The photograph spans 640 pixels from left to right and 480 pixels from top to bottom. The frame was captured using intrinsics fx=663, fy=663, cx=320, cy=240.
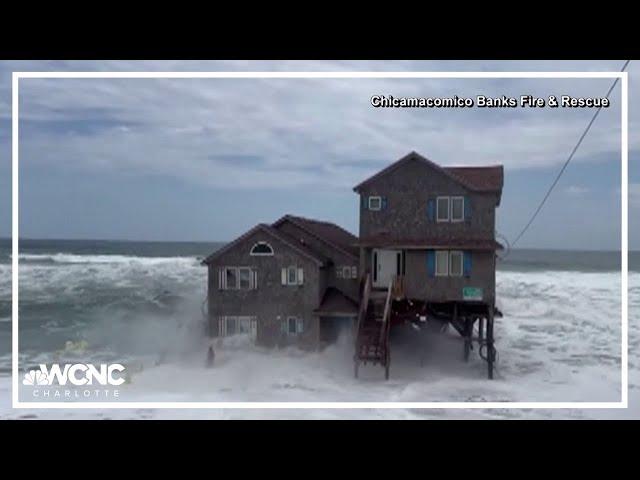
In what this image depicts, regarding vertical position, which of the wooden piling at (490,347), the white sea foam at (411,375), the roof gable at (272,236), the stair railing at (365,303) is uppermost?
the roof gable at (272,236)

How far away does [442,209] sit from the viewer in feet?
58.7

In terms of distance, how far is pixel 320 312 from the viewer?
19.0 metres

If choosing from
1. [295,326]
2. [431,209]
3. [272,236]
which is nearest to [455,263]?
[431,209]

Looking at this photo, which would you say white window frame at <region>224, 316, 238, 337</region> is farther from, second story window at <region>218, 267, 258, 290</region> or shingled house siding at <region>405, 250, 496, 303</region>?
shingled house siding at <region>405, 250, 496, 303</region>

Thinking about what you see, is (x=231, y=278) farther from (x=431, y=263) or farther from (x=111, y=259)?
(x=111, y=259)

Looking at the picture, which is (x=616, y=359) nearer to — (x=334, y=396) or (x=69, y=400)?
(x=334, y=396)

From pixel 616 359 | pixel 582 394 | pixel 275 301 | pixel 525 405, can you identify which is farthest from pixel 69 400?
pixel 616 359

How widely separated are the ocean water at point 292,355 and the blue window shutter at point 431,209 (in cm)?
415

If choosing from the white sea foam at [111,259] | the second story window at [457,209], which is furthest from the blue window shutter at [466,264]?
the white sea foam at [111,259]

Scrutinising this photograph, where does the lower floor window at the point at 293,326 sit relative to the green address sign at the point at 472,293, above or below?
below

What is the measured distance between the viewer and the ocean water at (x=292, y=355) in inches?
594

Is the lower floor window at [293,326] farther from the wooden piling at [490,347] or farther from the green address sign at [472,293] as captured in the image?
the wooden piling at [490,347]

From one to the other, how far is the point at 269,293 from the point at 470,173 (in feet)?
21.5

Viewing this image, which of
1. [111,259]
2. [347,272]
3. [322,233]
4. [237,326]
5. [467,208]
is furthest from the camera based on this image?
[111,259]
